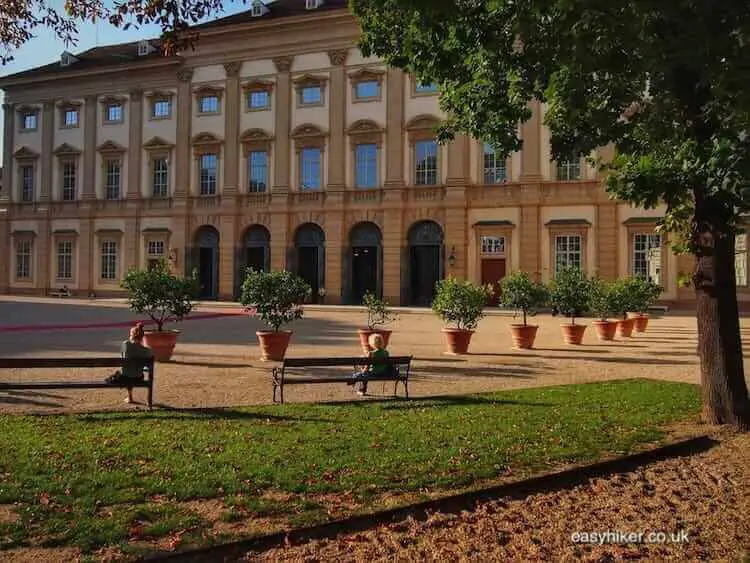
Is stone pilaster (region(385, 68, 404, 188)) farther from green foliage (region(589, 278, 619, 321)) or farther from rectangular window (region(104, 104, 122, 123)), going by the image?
green foliage (region(589, 278, 619, 321))

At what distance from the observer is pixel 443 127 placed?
9328 mm

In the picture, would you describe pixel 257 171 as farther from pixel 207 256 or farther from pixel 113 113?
pixel 113 113

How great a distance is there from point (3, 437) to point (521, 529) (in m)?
4.97

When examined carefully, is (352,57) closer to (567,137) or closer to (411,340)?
(411,340)

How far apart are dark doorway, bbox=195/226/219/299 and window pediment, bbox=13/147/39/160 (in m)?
13.7

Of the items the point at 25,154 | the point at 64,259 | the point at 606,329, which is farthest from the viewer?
the point at 25,154

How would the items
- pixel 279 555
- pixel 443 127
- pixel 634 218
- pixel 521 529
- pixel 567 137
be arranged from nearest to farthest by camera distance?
pixel 279 555, pixel 521 529, pixel 567 137, pixel 443 127, pixel 634 218

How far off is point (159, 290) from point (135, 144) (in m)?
31.9

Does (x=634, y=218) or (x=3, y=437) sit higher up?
(x=634, y=218)

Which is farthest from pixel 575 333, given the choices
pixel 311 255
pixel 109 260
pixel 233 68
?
pixel 109 260

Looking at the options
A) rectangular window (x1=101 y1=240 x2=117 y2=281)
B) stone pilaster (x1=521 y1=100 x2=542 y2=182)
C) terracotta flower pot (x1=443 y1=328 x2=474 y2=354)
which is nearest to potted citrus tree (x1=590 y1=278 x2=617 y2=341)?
terracotta flower pot (x1=443 y1=328 x2=474 y2=354)

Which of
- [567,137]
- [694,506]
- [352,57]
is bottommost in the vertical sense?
[694,506]

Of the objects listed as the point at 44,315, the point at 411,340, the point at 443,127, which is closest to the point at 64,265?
the point at 44,315

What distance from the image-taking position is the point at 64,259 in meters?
44.3
